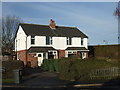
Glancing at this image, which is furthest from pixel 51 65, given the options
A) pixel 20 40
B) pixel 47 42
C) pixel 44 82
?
pixel 20 40

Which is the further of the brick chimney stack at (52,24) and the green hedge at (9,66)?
the brick chimney stack at (52,24)

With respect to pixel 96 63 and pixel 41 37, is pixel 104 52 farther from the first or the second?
pixel 96 63

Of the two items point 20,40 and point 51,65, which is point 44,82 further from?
point 20,40

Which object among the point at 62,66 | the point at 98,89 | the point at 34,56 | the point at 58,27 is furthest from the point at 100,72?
the point at 58,27

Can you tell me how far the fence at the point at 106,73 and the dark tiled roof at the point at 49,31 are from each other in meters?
18.1

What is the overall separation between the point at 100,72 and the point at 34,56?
55.0 ft

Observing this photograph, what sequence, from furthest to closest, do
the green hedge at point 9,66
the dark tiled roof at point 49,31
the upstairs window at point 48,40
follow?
the upstairs window at point 48,40 < the dark tiled roof at point 49,31 < the green hedge at point 9,66

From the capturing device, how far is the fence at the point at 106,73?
1789cm

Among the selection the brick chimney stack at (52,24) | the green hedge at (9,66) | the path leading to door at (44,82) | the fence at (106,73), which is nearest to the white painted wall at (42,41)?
the brick chimney stack at (52,24)

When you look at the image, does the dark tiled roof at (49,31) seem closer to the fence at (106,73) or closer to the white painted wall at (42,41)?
the white painted wall at (42,41)

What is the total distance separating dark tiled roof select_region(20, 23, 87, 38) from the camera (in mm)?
35156

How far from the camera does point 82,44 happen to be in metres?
39.0

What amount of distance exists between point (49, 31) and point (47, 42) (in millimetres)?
2407

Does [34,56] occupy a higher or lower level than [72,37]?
lower
